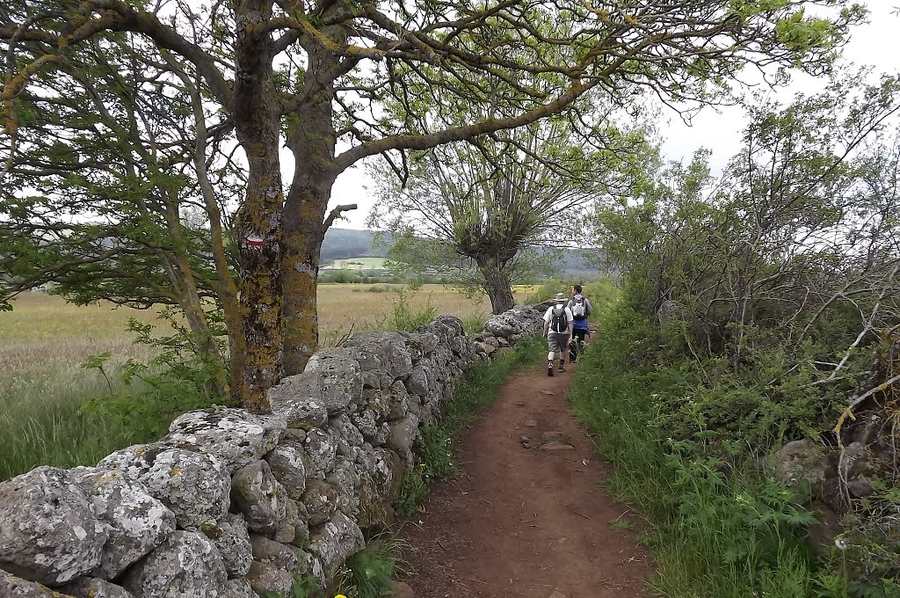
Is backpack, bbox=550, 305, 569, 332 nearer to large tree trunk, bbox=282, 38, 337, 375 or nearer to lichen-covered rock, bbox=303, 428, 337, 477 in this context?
large tree trunk, bbox=282, 38, 337, 375

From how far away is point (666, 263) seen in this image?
26.3ft

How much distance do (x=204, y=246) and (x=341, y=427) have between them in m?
2.84

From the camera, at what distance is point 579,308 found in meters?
10.6

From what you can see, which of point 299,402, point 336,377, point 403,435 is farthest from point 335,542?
point 403,435

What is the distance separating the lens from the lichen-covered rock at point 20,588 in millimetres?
1386

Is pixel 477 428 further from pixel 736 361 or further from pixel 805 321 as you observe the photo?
pixel 805 321

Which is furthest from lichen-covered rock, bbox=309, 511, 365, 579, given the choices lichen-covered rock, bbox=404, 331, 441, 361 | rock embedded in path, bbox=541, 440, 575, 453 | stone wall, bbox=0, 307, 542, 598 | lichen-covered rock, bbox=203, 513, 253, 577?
rock embedded in path, bbox=541, 440, 575, 453

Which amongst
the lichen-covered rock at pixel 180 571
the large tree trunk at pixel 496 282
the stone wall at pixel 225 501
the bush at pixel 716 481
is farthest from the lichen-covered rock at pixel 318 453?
the large tree trunk at pixel 496 282

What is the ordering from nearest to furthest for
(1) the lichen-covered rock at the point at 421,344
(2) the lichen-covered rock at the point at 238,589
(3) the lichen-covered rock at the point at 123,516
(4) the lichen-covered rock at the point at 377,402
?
(3) the lichen-covered rock at the point at 123,516
(2) the lichen-covered rock at the point at 238,589
(4) the lichen-covered rock at the point at 377,402
(1) the lichen-covered rock at the point at 421,344

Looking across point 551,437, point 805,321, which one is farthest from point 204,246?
point 805,321

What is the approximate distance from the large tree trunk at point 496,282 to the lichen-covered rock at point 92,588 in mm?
14917

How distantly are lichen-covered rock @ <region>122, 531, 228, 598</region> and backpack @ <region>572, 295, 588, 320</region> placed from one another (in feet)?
31.5

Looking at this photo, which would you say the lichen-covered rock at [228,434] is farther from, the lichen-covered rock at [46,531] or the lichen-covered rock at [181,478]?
the lichen-covered rock at [46,531]

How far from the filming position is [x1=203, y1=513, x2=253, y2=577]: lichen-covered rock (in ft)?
7.48
